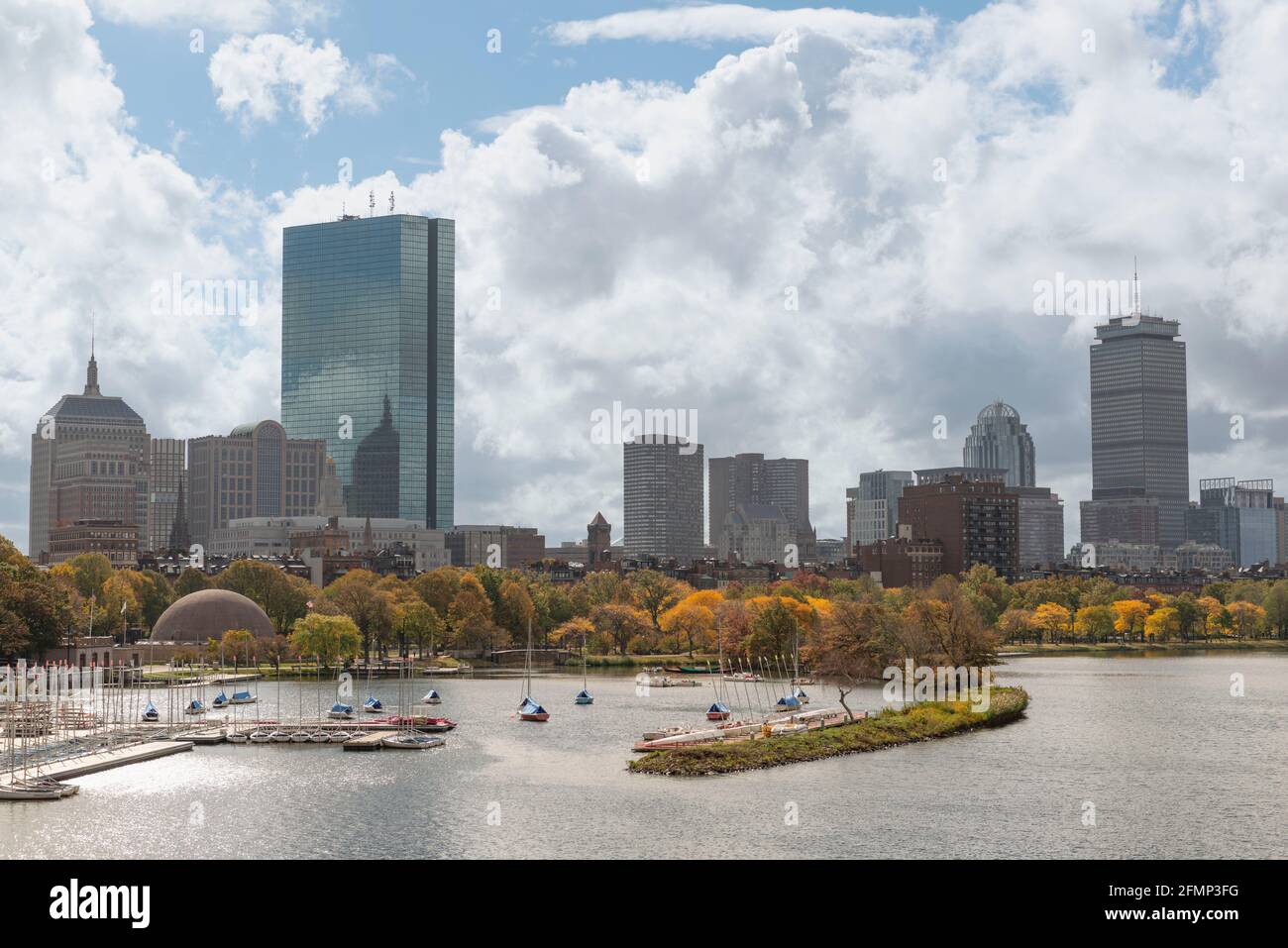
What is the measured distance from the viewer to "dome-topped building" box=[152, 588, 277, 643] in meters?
168

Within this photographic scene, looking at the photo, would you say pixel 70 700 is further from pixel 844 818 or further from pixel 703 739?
pixel 844 818

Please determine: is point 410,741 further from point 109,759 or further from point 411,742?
point 109,759

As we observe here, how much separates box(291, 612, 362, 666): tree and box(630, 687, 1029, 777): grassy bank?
6981 cm

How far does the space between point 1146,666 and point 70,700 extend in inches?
4727

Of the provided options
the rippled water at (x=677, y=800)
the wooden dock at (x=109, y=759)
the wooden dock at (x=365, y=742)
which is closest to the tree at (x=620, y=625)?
the rippled water at (x=677, y=800)

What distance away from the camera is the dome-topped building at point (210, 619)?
168 meters

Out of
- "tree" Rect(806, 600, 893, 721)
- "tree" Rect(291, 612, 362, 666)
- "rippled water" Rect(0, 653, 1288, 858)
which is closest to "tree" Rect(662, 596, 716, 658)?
"tree" Rect(806, 600, 893, 721)

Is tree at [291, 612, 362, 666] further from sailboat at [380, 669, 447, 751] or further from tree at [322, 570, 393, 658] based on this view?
sailboat at [380, 669, 447, 751]

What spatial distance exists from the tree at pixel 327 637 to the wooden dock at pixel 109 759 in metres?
59.5

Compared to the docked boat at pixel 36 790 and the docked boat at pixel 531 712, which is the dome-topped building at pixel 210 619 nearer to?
the docked boat at pixel 531 712

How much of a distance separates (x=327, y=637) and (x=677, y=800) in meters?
91.0
